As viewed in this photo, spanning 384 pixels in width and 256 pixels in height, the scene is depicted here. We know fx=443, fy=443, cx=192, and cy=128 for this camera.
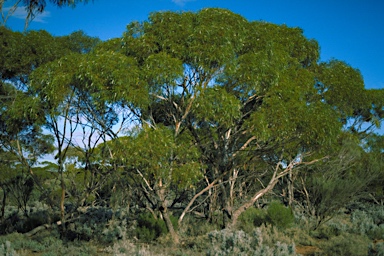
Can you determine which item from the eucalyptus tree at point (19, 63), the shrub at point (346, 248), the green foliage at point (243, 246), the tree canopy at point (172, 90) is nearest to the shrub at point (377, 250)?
the shrub at point (346, 248)

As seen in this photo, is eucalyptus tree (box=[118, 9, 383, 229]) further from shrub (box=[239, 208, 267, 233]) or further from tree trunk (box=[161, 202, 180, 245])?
tree trunk (box=[161, 202, 180, 245])

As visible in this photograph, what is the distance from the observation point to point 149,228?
14.4 m

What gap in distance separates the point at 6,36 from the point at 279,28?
9.89 meters

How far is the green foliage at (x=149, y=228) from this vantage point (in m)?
13.8

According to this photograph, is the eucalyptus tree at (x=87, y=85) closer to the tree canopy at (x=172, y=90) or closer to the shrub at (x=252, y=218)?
the tree canopy at (x=172, y=90)

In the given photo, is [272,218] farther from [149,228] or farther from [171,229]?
[149,228]

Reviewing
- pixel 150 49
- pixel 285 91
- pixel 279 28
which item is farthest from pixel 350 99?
pixel 150 49

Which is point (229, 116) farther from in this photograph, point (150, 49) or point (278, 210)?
point (278, 210)

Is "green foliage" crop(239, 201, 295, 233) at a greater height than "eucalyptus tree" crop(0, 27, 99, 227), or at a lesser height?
lesser

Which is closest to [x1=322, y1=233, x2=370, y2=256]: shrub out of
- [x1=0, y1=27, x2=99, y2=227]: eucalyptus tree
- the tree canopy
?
the tree canopy

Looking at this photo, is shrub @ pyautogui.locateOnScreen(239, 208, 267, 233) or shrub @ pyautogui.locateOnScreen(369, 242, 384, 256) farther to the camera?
shrub @ pyautogui.locateOnScreen(239, 208, 267, 233)

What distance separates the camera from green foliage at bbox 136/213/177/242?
1382 centimetres

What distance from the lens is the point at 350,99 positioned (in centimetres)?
1975

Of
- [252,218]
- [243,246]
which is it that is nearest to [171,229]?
[243,246]
